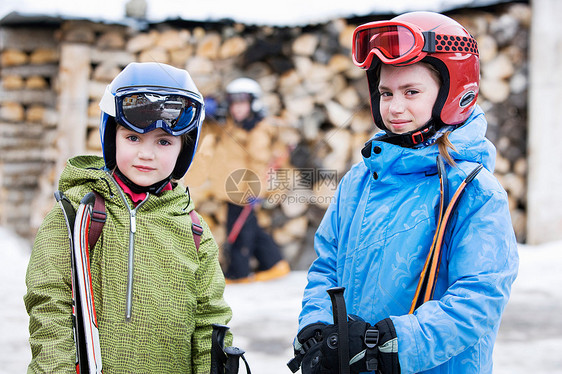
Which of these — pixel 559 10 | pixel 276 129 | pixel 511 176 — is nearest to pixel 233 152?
pixel 276 129

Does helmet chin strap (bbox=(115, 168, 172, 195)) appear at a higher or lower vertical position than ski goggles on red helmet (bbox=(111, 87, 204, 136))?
lower

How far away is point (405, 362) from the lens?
54.1 inches

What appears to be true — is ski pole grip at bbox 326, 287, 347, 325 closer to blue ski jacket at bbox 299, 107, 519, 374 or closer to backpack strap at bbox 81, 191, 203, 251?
blue ski jacket at bbox 299, 107, 519, 374

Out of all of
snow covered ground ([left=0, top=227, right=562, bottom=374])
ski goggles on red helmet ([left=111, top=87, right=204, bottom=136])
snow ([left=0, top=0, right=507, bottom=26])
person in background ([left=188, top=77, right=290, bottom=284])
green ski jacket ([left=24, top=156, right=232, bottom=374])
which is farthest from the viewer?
person in background ([left=188, top=77, right=290, bottom=284])

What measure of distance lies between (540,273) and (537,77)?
204 cm

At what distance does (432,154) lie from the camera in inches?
62.4

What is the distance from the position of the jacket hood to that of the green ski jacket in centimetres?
65

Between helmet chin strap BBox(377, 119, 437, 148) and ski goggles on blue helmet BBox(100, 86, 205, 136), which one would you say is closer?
helmet chin strap BBox(377, 119, 437, 148)

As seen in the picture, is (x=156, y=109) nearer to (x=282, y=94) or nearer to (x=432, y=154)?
(x=432, y=154)

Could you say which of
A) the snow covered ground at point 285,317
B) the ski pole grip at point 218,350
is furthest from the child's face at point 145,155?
the snow covered ground at point 285,317

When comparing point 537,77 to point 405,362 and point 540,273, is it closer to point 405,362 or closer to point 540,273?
point 540,273

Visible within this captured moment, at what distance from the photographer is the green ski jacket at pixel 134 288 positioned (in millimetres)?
1530

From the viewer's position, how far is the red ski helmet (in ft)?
5.30

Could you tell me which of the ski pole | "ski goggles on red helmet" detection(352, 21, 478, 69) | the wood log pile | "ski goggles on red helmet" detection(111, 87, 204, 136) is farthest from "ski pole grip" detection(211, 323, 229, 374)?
the wood log pile
